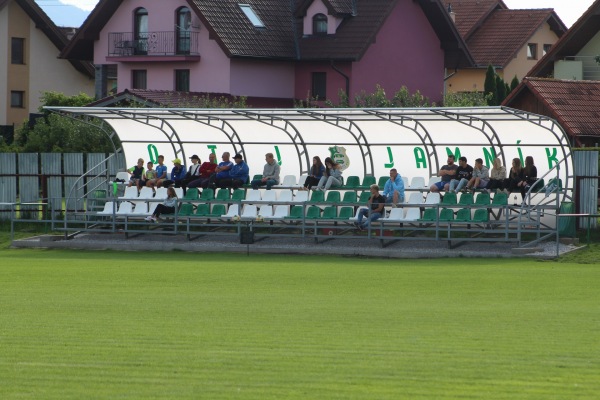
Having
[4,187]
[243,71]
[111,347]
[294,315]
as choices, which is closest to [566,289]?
[294,315]

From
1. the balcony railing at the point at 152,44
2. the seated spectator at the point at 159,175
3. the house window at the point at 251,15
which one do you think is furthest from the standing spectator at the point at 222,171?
the house window at the point at 251,15

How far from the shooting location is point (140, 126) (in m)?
33.6

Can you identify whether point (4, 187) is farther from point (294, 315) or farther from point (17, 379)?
point (17, 379)

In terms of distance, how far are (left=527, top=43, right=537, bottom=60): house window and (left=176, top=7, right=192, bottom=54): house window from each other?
30.1 meters

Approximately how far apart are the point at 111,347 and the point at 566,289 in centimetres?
871

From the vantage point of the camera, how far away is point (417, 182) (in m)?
29.6

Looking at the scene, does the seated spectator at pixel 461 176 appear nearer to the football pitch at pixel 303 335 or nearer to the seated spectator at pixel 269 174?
the seated spectator at pixel 269 174

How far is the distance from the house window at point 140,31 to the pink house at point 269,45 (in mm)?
45

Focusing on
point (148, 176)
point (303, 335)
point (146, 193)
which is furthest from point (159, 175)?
point (303, 335)

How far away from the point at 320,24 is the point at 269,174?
1017 inches

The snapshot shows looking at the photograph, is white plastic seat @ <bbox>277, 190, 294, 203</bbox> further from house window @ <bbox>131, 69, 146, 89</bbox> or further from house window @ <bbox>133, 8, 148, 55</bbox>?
house window @ <bbox>131, 69, 146, 89</bbox>

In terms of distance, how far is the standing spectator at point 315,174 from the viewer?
98.5 feet

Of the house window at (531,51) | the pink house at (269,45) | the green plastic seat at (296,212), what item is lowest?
the green plastic seat at (296,212)

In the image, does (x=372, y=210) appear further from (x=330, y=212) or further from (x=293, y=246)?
(x=293, y=246)
